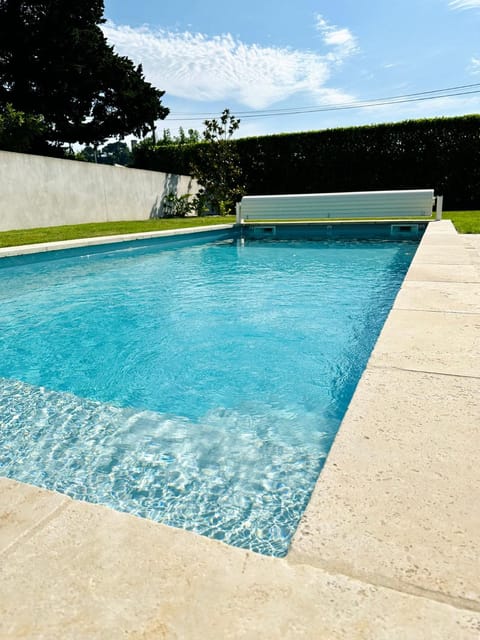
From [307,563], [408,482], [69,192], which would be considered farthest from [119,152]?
[307,563]

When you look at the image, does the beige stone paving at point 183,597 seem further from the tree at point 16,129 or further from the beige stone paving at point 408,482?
the tree at point 16,129

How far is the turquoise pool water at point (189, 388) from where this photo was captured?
165 cm

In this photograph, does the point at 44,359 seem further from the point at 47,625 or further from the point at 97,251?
the point at 97,251

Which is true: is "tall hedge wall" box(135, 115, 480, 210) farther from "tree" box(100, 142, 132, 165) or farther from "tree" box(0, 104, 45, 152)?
"tree" box(100, 142, 132, 165)

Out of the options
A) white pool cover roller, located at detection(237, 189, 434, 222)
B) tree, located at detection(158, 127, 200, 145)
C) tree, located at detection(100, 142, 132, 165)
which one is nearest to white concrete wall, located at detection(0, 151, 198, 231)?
white pool cover roller, located at detection(237, 189, 434, 222)

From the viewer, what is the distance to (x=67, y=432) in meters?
2.09

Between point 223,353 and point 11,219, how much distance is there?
29.2 feet

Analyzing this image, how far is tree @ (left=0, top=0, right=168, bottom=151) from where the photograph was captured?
16250mm

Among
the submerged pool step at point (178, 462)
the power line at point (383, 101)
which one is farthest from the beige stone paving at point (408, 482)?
the power line at point (383, 101)

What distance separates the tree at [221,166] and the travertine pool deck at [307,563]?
14779mm

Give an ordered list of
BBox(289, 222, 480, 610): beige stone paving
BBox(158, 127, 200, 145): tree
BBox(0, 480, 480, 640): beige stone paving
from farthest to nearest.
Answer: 1. BBox(158, 127, 200, 145): tree
2. BBox(289, 222, 480, 610): beige stone paving
3. BBox(0, 480, 480, 640): beige stone paving

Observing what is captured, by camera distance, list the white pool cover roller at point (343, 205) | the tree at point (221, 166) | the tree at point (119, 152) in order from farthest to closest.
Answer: the tree at point (119, 152) < the tree at point (221, 166) < the white pool cover roller at point (343, 205)

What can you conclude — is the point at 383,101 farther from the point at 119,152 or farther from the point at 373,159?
the point at 119,152

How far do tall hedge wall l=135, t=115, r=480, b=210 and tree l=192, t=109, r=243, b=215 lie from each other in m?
0.60
